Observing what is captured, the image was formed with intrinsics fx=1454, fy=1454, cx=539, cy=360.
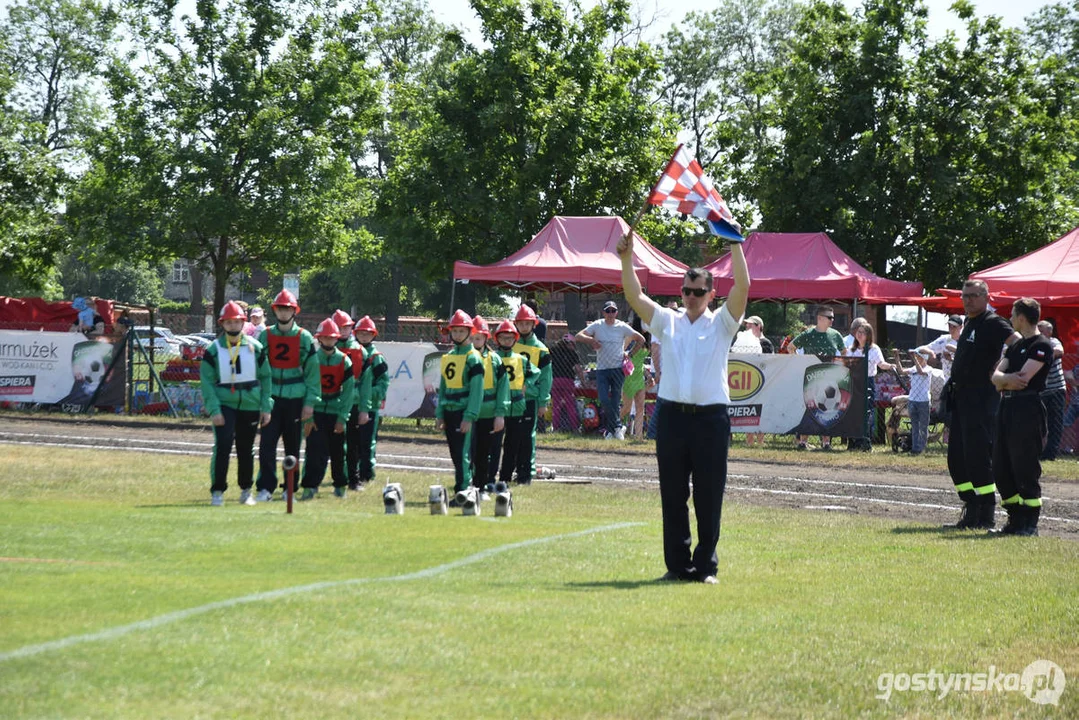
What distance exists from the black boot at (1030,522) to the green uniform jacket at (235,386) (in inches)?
284

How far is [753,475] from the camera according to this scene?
19.2 meters

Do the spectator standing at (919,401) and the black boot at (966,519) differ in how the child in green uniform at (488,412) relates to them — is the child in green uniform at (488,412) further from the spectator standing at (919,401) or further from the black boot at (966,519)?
the spectator standing at (919,401)

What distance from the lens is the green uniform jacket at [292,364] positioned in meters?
14.9

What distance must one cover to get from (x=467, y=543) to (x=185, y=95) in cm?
3025

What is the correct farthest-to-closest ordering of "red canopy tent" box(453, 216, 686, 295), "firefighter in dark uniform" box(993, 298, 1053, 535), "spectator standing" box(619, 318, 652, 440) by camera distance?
"red canopy tent" box(453, 216, 686, 295)
"spectator standing" box(619, 318, 652, 440)
"firefighter in dark uniform" box(993, 298, 1053, 535)

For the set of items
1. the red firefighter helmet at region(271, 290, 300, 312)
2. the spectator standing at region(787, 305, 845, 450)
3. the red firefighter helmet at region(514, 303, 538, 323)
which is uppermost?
the spectator standing at region(787, 305, 845, 450)

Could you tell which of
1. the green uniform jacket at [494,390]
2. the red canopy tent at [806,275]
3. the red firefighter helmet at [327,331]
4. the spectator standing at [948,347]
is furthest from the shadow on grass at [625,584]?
the red canopy tent at [806,275]

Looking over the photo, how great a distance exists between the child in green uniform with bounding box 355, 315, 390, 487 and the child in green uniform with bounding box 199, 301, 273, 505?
184 centimetres

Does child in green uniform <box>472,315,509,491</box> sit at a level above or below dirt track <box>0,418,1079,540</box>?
above

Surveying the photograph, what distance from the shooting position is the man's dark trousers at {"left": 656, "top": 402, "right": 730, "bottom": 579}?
30.3 feet

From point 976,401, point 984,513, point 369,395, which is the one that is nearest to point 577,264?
point 369,395

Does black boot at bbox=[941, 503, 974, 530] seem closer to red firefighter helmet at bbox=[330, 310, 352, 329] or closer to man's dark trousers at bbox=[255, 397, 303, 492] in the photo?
man's dark trousers at bbox=[255, 397, 303, 492]

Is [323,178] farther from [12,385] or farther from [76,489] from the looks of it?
[76,489]

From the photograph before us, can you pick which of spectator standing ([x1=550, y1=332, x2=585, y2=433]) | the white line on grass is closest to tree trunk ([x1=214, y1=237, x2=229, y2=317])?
spectator standing ([x1=550, y1=332, x2=585, y2=433])
